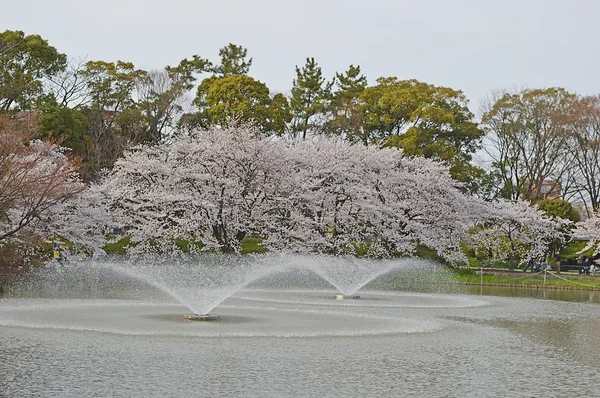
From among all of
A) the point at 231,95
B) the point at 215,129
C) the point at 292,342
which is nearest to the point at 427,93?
the point at 231,95

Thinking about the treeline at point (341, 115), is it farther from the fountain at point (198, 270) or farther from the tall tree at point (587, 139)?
the fountain at point (198, 270)

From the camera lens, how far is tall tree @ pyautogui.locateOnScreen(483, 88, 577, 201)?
5244 cm

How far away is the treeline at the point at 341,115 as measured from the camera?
48.4 m

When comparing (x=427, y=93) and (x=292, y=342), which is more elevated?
(x=427, y=93)

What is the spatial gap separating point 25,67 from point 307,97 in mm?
21340

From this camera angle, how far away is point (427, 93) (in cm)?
5316

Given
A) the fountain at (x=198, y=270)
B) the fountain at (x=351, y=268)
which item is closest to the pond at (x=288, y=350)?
the fountain at (x=198, y=270)

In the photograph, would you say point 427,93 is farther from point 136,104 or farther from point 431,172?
point 136,104

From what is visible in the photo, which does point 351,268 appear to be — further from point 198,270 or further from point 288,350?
point 288,350

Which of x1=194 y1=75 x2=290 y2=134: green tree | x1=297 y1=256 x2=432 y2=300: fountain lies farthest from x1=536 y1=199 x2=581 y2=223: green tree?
x1=194 y1=75 x2=290 y2=134: green tree

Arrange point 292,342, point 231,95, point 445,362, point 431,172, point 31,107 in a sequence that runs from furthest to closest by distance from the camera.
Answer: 1. point 231,95
2. point 31,107
3. point 431,172
4. point 292,342
5. point 445,362

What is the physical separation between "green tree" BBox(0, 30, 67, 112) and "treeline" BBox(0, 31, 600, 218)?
0.08m

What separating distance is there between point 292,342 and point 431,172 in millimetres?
30533

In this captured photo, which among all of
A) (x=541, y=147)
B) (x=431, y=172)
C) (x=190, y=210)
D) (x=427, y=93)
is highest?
(x=427, y=93)
